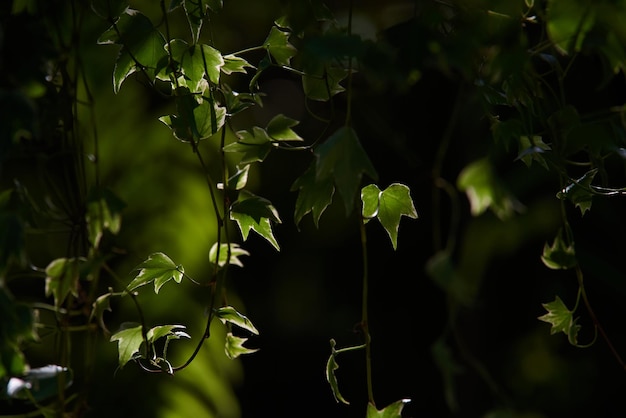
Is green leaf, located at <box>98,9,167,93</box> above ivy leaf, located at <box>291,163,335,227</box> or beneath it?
above

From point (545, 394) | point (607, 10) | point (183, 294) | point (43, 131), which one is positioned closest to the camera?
point (607, 10)

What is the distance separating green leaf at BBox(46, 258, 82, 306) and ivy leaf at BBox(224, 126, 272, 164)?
141 mm

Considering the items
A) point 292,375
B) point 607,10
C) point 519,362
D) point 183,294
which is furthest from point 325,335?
point 607,10

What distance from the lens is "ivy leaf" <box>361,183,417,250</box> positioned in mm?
528

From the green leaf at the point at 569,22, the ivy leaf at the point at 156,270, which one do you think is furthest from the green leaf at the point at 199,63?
the green leaf at the point at 569,22

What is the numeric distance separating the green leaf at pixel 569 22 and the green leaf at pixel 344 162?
11cm

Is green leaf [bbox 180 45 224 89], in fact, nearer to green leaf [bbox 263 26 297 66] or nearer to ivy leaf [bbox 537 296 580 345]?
green leaf [bbox 263 26 297 66]

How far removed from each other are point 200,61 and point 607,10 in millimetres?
273

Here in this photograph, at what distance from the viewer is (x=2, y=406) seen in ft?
5.43

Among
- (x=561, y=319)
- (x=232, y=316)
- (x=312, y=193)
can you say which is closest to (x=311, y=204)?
(x=312, y=193)

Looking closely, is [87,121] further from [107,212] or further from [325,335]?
[325,335]

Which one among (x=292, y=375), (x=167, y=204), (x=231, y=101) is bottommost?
(x=292, y=375)

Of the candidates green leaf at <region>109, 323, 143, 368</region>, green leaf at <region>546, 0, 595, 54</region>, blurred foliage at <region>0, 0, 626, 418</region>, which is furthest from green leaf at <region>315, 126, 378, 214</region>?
green leaf at <region>109, 323, 143, 368</region>

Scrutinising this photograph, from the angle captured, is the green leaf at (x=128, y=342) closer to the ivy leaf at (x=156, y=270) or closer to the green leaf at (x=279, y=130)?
the ivy leaf at (x=156, y=270)
